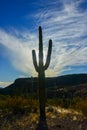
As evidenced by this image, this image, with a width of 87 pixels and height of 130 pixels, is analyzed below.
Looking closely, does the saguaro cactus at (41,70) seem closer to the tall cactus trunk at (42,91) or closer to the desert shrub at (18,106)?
the tall cactus trunk at (42,91)

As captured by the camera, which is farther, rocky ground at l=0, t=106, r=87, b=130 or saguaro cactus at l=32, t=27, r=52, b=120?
saguaro cactus at l=32, t=27, r=52, b=120

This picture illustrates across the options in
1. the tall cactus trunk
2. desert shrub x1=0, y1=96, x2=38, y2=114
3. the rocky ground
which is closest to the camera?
the rocky ground

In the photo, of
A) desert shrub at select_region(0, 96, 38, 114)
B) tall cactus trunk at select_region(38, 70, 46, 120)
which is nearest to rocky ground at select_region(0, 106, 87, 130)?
tall cactus trunk at select_region(38, 70, 46, 120)

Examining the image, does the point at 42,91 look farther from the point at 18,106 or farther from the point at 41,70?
the point at 18,106

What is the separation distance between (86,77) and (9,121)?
441ft

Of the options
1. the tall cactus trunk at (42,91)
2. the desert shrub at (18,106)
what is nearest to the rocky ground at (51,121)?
the tall cactus trunk at (42,91)

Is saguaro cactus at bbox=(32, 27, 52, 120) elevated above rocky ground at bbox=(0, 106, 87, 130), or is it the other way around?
saguaro cactus at bbox=(32, 27, 52, 120)

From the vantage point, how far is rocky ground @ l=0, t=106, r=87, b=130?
1300 cm

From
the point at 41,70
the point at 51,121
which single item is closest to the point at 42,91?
the point at 41,70

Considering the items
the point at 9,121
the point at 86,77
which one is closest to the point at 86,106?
the point at 9,121

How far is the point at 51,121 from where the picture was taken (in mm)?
13844

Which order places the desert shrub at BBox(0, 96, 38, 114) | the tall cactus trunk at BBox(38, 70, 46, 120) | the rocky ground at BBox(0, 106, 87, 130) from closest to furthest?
the rocky ground at BBox(0, 106, 87, 130), the tall cactus trunk at BBox(38, 70, 46, 120), the desert shrub at BBox(0, 96, 38, 114)

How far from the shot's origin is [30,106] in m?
16.0

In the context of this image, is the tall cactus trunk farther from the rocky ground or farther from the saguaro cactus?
the rocky ground
